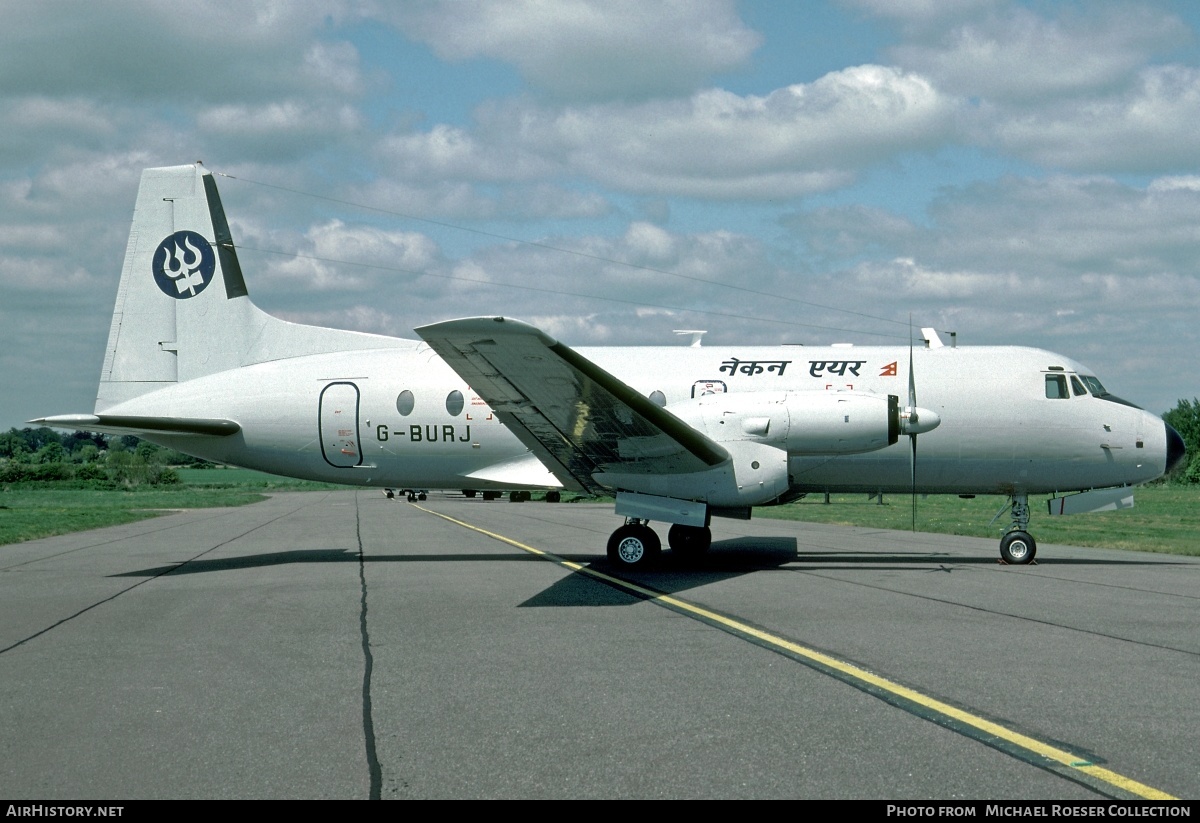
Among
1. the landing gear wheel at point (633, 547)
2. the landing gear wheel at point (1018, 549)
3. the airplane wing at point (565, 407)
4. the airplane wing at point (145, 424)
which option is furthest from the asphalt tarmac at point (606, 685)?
the airplane wing at point (145, 424)

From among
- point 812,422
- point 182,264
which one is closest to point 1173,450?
point 812,422

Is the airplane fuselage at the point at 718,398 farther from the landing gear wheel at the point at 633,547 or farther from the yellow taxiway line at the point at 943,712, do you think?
the yellow taxiway line at the point at 943,712

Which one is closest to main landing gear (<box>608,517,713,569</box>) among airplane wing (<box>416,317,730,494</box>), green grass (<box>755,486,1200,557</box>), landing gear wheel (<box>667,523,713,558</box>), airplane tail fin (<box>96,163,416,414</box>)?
airplane wing (<box>416,317,730,494</box>)

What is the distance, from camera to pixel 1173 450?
18.1 m

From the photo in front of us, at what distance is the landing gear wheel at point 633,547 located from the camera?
16781 millimetres

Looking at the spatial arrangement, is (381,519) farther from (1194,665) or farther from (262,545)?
(1194,665)

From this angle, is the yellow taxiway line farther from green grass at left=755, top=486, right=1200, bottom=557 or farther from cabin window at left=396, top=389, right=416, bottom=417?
green grass at left=755, top=486, right=1200, bottom=557

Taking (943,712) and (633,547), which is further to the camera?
(633,547)

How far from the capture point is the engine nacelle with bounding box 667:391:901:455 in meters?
16.5

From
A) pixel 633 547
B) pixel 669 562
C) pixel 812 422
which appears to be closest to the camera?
pixel 812 422

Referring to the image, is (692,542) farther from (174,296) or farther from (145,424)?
(174,296)

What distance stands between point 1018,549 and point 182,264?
17.6m

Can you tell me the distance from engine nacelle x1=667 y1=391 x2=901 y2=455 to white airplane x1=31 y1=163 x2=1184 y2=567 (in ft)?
0.11

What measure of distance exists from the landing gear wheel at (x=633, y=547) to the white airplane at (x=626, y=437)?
0.04m
